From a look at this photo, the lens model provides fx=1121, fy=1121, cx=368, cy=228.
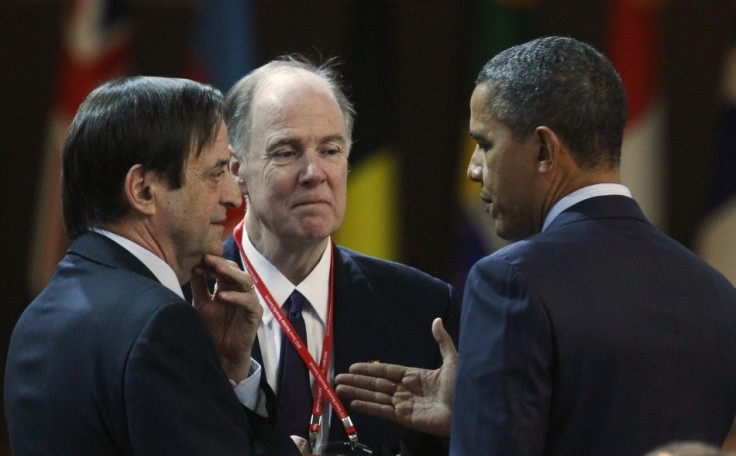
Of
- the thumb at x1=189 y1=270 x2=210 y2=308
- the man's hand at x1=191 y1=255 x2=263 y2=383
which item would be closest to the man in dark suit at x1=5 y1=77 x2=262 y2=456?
the man's hand at x1=191 y1=255 x2=263 y2=383

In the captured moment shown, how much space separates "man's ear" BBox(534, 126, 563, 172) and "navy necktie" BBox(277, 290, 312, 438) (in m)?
0.99

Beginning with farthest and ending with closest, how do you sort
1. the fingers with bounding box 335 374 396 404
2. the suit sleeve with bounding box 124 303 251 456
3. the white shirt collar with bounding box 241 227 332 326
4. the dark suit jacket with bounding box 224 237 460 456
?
1. the white shirt collar with bounding box 241 227 332 326
2. the dark suit jacket with bounding box 224 237 460 456
3. the fingers with bounding box 335 374 396 404
4. the suit sleeve with bounding box 124 303 251 456

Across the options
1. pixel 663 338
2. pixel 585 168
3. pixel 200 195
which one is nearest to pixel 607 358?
pixel 663 338

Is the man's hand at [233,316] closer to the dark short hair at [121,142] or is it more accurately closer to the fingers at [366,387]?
the fingers at [366,387]

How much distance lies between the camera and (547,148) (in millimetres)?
2334

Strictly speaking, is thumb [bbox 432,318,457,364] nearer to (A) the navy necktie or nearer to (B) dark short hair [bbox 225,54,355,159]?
(A) the navy necktie

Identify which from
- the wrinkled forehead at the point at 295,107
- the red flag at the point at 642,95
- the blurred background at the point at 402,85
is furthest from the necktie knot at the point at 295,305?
the red flag at the point at 642,95

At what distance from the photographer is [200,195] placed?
2443 mm

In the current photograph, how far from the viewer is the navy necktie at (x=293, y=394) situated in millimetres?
2945

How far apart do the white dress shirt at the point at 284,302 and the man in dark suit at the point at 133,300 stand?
20.0 inches

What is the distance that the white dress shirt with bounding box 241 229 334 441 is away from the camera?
3051 mm

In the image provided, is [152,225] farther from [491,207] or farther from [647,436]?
[647,436]

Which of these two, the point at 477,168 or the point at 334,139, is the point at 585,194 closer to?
the point at 477,168

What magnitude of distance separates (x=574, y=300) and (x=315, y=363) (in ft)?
3.33
